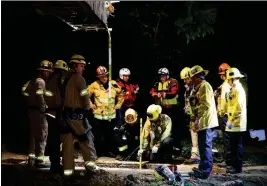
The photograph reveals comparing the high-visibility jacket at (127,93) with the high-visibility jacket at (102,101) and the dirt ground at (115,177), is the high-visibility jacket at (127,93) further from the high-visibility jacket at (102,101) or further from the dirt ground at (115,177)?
the dirt ground at (115,177)

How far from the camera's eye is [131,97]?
33.8ft

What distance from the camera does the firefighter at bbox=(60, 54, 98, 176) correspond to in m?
7.11

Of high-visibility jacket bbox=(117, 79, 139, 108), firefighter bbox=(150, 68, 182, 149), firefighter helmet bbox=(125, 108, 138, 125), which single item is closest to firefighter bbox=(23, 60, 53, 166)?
firefighter helmet bbox=(125, 108, 138, 125)

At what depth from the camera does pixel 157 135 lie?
8742 millimetres

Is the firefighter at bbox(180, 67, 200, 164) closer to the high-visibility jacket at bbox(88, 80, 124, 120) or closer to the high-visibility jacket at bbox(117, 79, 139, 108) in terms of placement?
the high-visibility jacket at bbox(117, 79, 139, 108)

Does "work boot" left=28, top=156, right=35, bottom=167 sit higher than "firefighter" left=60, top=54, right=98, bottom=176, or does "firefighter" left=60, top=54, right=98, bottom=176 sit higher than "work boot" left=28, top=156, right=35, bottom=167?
"firefighter" left=60, top=54, right=98, bottom=176

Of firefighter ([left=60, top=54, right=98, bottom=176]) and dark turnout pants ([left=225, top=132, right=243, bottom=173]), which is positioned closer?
firefighter ([left=60, top=54, right=98, bottom=176])

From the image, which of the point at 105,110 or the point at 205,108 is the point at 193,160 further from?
the point at 105,110

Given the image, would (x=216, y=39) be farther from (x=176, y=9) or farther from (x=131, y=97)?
(x=131, y=97)

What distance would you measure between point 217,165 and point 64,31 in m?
7.90

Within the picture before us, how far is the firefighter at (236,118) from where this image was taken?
7.52 m

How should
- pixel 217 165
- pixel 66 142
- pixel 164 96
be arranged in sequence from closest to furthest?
pixel 66 142 → pixel 217 165 → pixel 164 96

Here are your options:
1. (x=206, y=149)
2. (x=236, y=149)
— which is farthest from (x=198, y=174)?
(x=236, y=149)

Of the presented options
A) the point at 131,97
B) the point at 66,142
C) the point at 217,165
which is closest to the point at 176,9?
the point at 131,97
